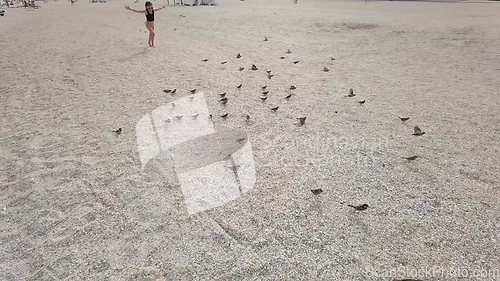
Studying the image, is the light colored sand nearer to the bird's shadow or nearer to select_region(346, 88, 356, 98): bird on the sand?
select_region(346, 88, 356, 98): bird on the sand

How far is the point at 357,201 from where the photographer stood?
3936 millimetres

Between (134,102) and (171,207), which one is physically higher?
(134,102)

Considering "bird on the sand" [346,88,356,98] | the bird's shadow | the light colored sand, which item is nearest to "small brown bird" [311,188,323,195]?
the light colored sand

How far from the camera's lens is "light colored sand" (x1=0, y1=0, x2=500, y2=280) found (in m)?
3.19

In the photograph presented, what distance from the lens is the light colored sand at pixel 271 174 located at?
3191mm

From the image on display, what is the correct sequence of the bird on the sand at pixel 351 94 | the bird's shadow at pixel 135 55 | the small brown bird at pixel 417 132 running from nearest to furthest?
the small brown bird at pixel 417 132 < the bird on the sand at pixel 351 94 < the bird's shadow at pixel 135 55

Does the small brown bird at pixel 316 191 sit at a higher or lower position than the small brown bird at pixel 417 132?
lower

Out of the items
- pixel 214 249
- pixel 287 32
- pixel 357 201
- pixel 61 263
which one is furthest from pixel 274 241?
pixel 287 32

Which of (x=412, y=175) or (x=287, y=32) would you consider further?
(x=287, y=32)

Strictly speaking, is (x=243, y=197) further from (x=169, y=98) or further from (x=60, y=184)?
(x=169, y=98)

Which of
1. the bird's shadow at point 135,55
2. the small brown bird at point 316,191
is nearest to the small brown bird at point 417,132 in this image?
the small brown bird at point 316,191

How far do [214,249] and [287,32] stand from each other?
555 inches

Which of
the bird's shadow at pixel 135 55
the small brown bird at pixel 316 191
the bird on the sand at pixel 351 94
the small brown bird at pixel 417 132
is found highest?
the bird's shadow at pixel 135 55

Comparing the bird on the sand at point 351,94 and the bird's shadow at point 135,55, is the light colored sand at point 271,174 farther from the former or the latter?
the bird's shadow at point 135,55
